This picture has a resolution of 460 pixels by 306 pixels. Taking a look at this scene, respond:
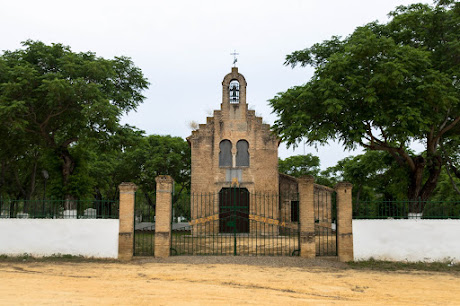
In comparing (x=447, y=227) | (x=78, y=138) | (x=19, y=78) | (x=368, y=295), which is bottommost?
(x=368, y=295)

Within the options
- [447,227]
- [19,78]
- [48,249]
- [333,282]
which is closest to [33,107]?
[19,78]

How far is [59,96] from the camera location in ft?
66.0

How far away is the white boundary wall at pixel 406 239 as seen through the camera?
15.3 m

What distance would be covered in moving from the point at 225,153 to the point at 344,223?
13.5m

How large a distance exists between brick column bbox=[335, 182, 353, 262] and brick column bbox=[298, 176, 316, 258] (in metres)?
0.93

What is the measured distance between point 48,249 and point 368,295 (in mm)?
11243

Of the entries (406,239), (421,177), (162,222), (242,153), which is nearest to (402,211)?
(406,239)

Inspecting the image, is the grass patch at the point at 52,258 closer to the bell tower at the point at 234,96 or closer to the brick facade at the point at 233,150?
the brick facade at the point at 233,150

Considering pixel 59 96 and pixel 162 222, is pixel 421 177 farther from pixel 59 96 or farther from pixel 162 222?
pixel 59 96

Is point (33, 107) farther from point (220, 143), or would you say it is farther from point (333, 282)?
point (333, 282)

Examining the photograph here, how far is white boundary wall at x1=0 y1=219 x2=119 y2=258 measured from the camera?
15.5 metres

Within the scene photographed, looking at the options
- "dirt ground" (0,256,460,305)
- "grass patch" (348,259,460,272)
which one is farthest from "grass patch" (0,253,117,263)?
"grass patch" (348,259,460,272)

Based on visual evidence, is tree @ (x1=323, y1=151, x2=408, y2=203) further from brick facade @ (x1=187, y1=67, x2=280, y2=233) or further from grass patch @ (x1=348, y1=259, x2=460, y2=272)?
grass patch @ (x1=348, y1=259, x2=460, y2=272)

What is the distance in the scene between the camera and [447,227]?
606 inches
